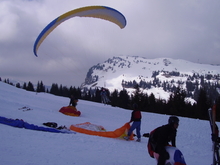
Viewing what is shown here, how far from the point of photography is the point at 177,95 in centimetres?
3809

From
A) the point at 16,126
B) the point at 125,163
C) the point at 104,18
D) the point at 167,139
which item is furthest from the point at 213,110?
the point at 104,18

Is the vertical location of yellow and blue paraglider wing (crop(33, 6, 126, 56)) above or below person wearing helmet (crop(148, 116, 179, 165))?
above

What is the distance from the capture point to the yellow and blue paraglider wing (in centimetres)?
1130

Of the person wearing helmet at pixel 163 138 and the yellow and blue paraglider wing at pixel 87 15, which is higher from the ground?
the yellow and blue paraglider wing at pixel 87 15

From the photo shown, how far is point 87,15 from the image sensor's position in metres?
12.1

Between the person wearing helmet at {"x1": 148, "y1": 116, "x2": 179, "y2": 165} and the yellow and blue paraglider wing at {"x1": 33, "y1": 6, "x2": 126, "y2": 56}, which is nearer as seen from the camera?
the person wearing helmet at {"x1": 148, "y1": 116, "x2": 179, "y2": 165}

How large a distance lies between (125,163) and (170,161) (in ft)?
5.56

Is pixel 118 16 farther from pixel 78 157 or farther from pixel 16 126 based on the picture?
pixel 78 157

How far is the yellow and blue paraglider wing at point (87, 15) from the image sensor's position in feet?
37.1

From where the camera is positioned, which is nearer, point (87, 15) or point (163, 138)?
point (163, 138)

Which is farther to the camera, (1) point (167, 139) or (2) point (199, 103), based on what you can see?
(2) point (199, 103)

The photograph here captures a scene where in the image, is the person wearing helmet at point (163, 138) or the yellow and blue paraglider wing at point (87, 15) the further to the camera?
the yellow and blue paraglider wing at point (87, 15)

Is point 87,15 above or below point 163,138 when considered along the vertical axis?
above

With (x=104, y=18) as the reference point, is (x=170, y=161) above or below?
below
